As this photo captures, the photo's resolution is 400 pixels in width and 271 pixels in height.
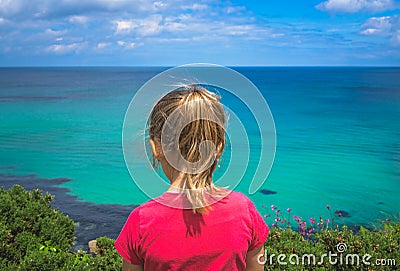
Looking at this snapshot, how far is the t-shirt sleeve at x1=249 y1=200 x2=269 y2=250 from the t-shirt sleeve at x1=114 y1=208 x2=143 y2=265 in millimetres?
506

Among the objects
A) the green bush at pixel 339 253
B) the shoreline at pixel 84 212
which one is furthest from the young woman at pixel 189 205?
the shoreline at pixel 84 212

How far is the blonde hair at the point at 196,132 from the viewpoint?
1646 mm

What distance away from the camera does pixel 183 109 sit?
5.42 feet

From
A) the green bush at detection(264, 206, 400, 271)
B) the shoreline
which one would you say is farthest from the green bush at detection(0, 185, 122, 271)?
the shoreline

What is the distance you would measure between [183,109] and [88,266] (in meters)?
2.29

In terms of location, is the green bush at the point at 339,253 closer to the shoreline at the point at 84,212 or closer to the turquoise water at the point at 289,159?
the turquoise water at the point at 289,159

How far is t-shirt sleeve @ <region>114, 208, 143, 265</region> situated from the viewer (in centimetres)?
175

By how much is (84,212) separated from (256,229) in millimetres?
10255

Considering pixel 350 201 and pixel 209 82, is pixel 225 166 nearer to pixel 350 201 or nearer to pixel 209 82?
pixel 209 82

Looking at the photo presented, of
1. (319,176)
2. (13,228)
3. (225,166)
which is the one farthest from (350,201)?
(225,166)

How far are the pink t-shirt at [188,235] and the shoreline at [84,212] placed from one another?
7.36 metres

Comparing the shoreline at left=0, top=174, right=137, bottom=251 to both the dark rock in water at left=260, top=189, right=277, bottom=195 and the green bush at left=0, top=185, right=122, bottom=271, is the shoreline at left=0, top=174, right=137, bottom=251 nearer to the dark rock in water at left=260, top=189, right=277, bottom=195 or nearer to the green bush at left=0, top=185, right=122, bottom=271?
the green bush at left=0, top=185, right=122, bottom=271

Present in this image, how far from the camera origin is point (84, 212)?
11359 millimetres

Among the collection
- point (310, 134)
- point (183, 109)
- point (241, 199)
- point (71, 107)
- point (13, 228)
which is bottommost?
point (71, 107)
